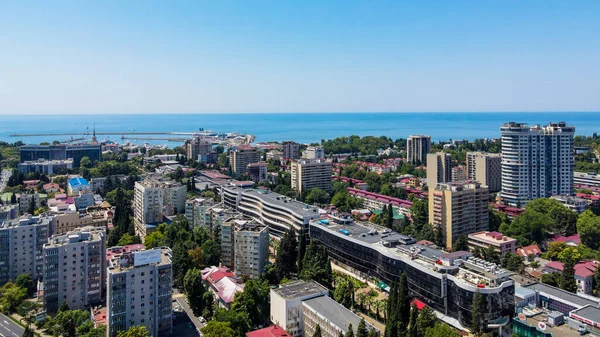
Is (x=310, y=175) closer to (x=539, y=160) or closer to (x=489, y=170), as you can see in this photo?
(x=489, y=170)

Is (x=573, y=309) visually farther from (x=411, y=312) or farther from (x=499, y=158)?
(x=499, y=158)

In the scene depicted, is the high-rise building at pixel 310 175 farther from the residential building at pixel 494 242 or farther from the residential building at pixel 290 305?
the residential building at pixel 290 305

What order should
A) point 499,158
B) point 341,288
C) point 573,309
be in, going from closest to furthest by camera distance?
1. point 573,309
2. point 341,288
3. point 499,158

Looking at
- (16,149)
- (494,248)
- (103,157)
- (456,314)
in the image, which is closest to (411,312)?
(456,314)

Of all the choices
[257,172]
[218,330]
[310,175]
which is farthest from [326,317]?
[257,172]

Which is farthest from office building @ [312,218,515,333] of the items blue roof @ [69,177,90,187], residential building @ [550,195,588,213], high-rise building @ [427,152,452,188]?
blue roof @ [69,177,90,187]

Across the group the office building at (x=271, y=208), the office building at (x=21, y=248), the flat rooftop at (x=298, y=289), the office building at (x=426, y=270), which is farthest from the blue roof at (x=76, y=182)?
the flat rooftop at (x=298, y=289)
